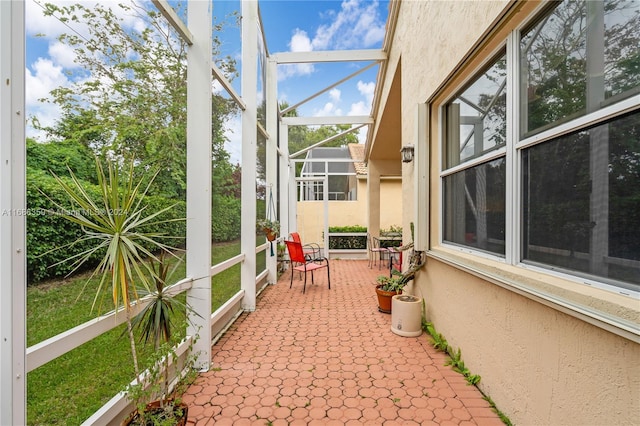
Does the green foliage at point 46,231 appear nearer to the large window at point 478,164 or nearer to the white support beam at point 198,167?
the white support beam at point 198,167

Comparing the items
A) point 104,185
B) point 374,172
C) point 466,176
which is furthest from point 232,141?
point 374,172

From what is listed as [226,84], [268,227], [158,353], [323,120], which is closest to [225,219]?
[226,84]

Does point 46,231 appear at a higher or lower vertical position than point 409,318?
higher

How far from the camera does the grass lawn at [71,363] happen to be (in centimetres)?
133

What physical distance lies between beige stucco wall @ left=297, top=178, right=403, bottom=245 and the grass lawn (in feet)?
24.7

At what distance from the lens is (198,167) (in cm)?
247

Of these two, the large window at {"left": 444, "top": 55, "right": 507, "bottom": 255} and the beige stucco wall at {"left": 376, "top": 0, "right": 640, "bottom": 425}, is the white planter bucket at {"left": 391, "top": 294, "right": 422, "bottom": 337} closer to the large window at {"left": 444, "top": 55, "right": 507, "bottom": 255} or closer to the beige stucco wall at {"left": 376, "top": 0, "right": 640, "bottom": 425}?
the beige stucco wall at {"left": 376, "top": 0, "right": 640, "bottom": 425}

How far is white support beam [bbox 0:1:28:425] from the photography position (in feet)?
3.51

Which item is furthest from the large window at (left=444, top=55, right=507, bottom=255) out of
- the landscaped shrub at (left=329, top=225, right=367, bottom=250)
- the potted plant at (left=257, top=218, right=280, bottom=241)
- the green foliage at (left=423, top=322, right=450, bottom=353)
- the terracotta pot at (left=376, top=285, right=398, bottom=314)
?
the landscaped shrub at (left=329, top=225, right=367, bottom=250)

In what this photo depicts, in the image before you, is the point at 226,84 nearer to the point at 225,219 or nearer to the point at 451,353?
the point at 225,219

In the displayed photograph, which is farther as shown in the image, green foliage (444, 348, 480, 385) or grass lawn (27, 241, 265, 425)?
green foliage (444, 348, 480, 385)

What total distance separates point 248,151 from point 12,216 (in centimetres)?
305

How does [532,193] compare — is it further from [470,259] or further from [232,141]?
[232,141]

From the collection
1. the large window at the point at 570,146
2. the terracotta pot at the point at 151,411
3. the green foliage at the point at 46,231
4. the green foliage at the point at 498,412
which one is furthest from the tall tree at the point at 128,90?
the green foliage at the point at 498,412
